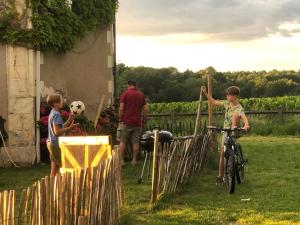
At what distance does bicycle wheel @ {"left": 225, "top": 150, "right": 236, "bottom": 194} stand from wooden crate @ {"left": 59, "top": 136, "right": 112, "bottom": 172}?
2456 mm

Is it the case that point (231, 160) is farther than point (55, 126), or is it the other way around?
point (231, 160)

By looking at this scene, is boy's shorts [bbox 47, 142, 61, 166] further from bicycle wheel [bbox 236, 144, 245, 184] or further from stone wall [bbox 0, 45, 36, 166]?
stone wall [bbox 0, 45, 36, 166]

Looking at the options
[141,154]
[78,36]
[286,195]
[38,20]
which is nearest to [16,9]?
[38,20]

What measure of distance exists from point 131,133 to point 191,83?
4283 centimetres

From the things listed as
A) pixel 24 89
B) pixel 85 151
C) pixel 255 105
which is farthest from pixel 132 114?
pixel 255 105

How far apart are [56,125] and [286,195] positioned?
12.1 ft

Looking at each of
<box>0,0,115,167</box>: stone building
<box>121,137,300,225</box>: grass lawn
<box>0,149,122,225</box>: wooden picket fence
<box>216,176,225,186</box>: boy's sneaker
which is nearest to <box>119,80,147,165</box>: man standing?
Answer: <box>121,137,300,225</box>: grass lawn

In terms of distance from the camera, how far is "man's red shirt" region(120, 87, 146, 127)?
1243 cm

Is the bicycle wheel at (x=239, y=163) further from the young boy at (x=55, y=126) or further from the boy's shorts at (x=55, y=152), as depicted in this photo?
the boy's shorts at (x=55, y=152)

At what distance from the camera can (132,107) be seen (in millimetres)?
12398

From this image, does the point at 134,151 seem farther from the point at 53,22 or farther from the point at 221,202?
the point at 221,202

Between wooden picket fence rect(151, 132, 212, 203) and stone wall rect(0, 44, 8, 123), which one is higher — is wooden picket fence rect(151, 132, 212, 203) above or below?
below

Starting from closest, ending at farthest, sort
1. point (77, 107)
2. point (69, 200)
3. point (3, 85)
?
1. point (69, 200)
2. point (3, 85)
3. point (77, 107)

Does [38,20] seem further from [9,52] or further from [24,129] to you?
[24,129]
